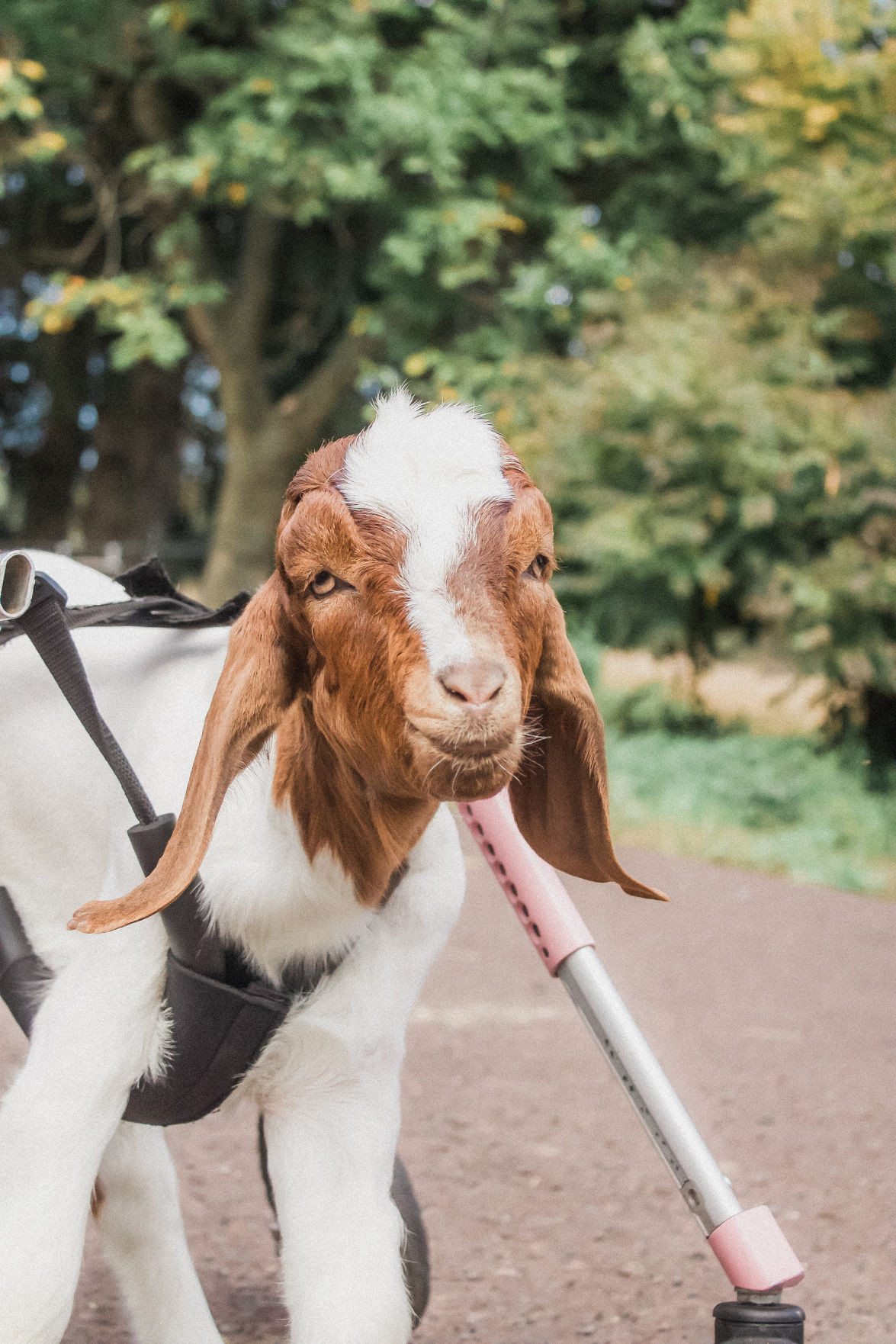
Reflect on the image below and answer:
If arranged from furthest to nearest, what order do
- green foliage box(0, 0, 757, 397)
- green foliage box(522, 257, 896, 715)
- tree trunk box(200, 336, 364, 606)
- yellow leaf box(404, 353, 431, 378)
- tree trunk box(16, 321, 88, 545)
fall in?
tree trunk box(16, 321, 88, 545)
tree trunk box(200, 336, 364, 606)
yellow leaf box(404, 353, 431, 378)
green foliage box(0, 0, 757, 397)
green foliage box(522, 257, 896, 715)

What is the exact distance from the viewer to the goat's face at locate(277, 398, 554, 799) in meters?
1.47

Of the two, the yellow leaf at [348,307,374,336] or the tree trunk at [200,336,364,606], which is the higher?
the yellow leaf at [348,307,374,336]

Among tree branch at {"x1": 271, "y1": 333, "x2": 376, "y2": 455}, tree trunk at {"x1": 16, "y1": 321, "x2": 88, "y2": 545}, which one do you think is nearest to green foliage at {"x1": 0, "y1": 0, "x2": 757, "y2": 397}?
tree branch at {"x1": 271, "y1": 333, "x2": 376, "y2": 455}

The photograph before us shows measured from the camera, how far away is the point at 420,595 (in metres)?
1.53

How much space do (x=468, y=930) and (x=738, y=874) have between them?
1.95 m

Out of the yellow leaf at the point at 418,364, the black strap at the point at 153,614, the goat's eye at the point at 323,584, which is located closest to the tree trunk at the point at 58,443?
the yellow leaf at the point at 418,364

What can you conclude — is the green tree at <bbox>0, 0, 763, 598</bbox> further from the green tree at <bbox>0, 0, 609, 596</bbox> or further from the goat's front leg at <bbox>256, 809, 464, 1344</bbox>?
the goat's front leg at <bbox>256, 809, 464, 1344</bbox>

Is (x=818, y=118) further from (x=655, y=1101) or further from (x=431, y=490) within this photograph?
(x=431, y=490)

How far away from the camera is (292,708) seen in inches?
73.0

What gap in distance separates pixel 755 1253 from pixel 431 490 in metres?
1.25

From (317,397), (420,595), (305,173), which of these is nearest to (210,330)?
(317,397)

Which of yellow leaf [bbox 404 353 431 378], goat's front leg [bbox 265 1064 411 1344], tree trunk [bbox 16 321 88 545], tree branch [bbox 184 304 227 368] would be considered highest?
goat's front leg [bbox 265 1064 411 1344]

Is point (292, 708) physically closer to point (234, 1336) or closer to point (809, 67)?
point (234, 1336)

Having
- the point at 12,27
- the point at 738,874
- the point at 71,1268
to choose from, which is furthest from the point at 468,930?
the point at 12,27
